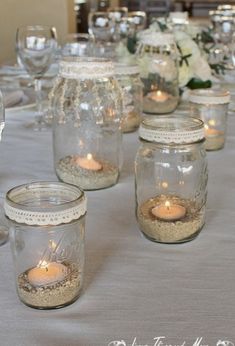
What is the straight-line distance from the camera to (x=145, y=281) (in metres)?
0.62

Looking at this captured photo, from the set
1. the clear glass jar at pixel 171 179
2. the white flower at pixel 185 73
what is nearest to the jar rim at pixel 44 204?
the clear glass jar at pixel 171 179

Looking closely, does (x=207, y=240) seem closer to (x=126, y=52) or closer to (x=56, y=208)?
(x=56, y=208)

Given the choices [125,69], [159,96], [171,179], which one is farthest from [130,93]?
[171,179]

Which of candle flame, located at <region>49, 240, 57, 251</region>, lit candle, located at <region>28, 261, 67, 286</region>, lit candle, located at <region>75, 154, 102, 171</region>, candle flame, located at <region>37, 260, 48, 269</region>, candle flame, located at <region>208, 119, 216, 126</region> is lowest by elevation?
lit candle, located at <region>75, 154, 102, 171</region>

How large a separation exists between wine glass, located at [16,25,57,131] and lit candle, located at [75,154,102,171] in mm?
385

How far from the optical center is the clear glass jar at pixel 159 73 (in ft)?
4.73

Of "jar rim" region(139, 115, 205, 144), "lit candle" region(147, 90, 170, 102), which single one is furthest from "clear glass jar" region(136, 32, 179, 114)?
"jar rim" region(139, 115, 205, 144)

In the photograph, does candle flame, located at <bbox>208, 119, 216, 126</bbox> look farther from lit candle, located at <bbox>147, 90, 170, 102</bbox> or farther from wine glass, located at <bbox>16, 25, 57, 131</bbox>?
wine glass, located at <bbox>16, 25, 57, 131</bbox>

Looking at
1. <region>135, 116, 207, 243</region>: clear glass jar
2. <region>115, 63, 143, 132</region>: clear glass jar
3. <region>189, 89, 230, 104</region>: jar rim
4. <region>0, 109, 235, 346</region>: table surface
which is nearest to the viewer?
<region>0, 109, 235, 346</region>: table surface

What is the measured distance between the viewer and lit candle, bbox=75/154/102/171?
0.96 m

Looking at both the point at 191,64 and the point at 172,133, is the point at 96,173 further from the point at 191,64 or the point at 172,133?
the point at 191,64

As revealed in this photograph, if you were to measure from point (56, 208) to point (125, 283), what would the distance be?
117 millimetres

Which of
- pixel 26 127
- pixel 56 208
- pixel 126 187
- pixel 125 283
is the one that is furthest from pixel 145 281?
pixel 26 127

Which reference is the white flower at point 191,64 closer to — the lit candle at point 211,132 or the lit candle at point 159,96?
the lit candle at point 159,96
